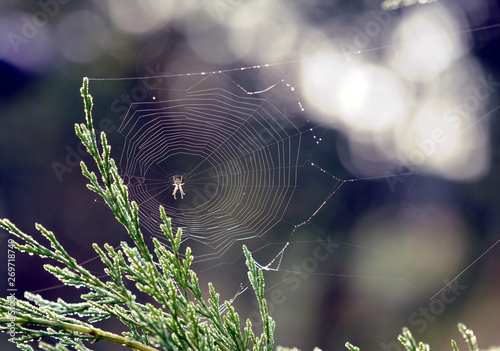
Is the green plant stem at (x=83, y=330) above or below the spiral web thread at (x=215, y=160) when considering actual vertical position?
below

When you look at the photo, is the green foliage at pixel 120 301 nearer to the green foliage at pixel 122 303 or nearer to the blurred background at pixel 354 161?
the green foliage at pixel 122 303

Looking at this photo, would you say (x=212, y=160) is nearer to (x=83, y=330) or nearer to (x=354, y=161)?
(x=354, y=161)

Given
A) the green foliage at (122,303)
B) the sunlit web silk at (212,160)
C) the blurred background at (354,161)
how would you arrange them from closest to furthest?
1. the green foliage at (122,303)
2. the sunlit web silk at (212,160)
3. the blurred background at (354,161)

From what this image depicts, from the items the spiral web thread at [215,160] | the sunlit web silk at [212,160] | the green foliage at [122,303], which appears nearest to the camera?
the green foliage at [122,303]

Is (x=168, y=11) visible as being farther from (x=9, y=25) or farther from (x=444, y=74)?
(x=444, y=74)

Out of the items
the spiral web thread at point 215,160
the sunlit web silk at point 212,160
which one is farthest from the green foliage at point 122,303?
the spiral web thread at point 215,160

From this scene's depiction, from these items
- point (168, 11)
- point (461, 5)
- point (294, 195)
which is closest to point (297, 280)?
point (294, 195)
